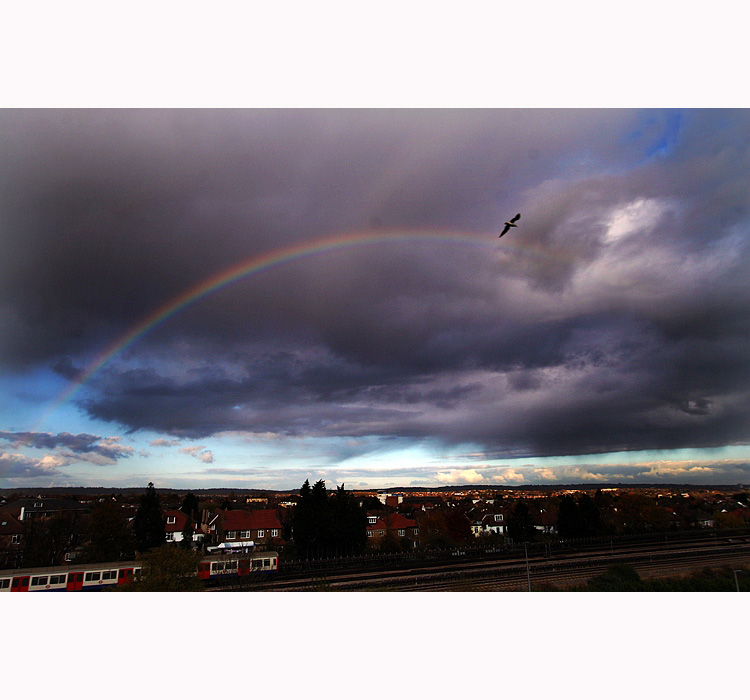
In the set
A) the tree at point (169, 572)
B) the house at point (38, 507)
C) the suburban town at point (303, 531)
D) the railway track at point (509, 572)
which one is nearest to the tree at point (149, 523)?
the suburban town at point (303, 531)

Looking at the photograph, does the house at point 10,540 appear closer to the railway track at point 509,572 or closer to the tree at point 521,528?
the railway track at point 509,572

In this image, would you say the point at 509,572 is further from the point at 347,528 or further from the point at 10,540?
the point at 10,540

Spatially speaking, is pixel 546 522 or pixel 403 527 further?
pixel 546 522

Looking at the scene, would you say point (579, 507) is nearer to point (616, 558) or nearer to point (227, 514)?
point (616, 558)

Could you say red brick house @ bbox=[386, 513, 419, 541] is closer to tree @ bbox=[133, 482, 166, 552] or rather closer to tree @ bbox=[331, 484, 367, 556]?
tree @ bbox=[331, 484, 367, 556]

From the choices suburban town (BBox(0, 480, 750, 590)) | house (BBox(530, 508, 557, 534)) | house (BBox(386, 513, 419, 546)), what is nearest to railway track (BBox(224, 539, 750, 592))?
suburban town (BBox(0, 480, 750, 590))

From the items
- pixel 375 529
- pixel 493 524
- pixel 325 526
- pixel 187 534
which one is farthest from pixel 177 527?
pixel 493 524
